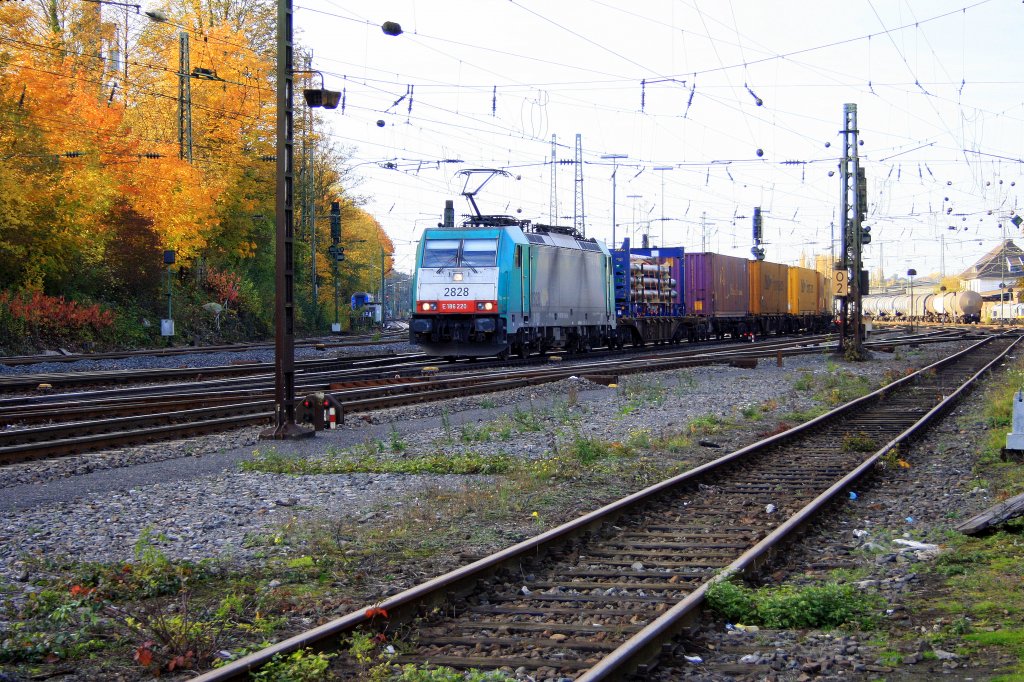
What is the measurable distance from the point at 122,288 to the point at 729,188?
1000 inches

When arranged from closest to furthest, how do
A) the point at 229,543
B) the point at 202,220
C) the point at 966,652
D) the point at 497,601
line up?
the point at 966,652 → the point at 497,601 → the point at 229,543 → the point at 202,220

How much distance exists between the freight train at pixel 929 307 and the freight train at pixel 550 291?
34.2 m

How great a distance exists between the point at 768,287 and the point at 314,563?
46146 millimetres

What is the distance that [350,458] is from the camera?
1238 centimetres

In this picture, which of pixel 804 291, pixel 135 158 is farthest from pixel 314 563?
pixel 804 291

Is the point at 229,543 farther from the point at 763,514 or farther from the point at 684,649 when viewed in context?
the point at 763,514

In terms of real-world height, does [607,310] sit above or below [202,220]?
below

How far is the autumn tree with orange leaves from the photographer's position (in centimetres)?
3288

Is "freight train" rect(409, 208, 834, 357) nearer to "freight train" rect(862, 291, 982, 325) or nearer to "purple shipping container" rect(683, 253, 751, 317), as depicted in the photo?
"purple shipping container" rect(683, 253, 751, 317)

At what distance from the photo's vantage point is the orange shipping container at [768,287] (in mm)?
48656

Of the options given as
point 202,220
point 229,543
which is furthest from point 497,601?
point 202,220

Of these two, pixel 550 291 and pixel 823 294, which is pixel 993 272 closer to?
pixel 823 294

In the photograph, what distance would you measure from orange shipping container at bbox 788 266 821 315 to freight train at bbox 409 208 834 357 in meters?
11.1

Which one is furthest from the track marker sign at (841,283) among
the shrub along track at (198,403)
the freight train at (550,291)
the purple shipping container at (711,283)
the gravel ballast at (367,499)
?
the gravel ballast at (367,499)
